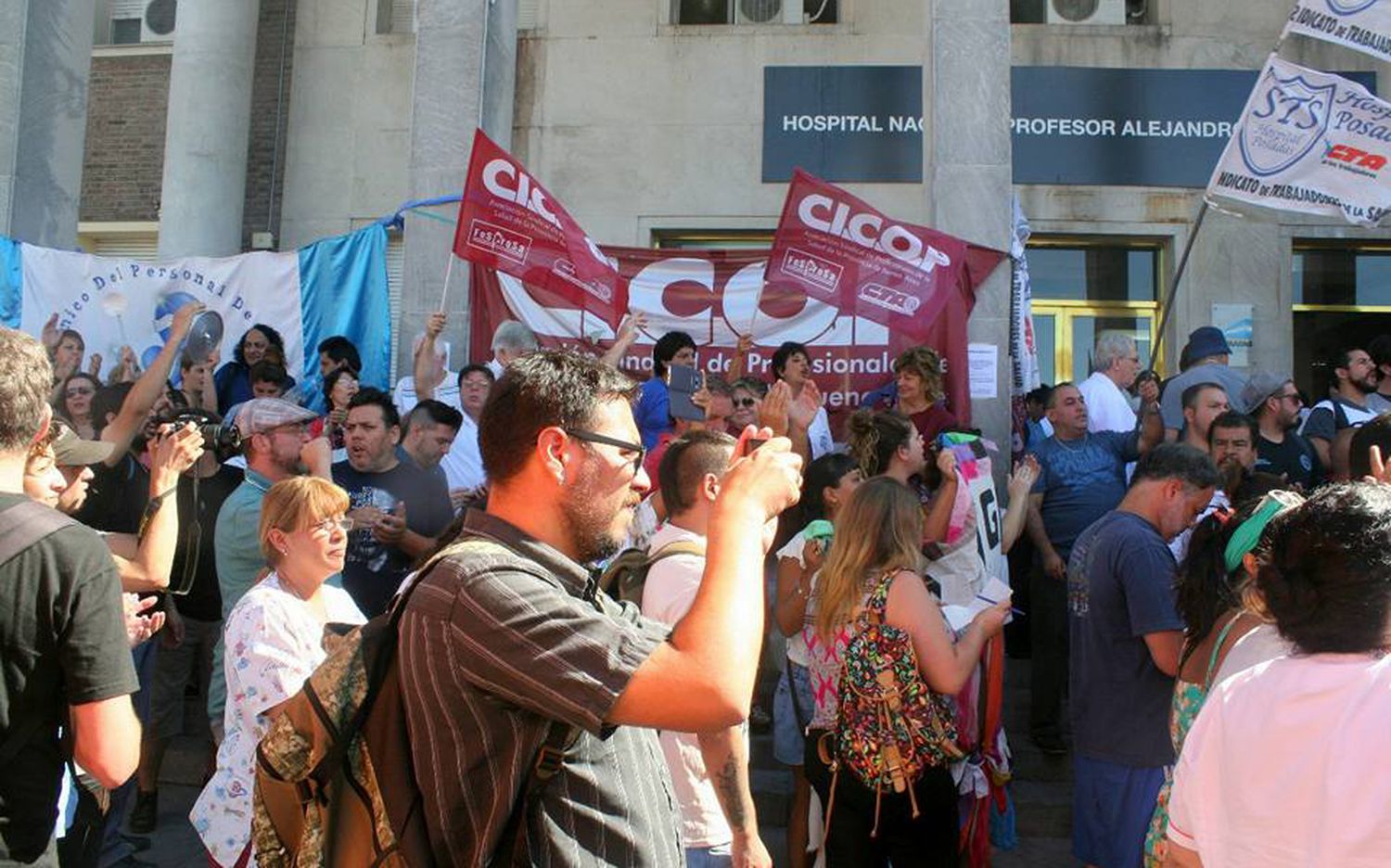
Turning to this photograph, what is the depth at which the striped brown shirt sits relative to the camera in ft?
6.38

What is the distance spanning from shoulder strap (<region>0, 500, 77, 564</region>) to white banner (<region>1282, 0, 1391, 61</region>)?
9479mm

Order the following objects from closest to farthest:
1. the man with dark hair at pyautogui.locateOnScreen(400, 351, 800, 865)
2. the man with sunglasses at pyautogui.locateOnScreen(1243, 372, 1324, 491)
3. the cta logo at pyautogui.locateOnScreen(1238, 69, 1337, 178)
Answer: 1. the man with dark hair at pyautogui.locateOnScreen(400, 351, 800, 865)
2. the man with sunglasses at pyautogui.locateOnScreen(1243, 372, 1324, 491)
3. the cta logo at pyautogui.locateOnScreen(1238, 69, 1337, 178)

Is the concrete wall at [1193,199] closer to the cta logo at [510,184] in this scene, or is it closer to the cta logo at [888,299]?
the cta logo at [888,299]

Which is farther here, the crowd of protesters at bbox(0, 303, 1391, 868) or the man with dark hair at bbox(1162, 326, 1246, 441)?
the man with dark hair at bbox(1162, 326, 1246, 441)

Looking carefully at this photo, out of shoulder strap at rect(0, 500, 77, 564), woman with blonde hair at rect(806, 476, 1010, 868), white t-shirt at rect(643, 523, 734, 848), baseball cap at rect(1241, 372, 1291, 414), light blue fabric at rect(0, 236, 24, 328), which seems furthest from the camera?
light blue fabric at rect(0, 236, 24, 328)

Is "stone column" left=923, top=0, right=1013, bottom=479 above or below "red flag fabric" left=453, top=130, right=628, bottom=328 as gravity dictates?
above

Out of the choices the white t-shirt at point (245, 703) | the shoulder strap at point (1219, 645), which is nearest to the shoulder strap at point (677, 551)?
→ the white t-shirt at point (245, 703)

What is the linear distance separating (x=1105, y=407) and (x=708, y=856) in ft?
18.6

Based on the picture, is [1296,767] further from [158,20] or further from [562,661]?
[158,20]

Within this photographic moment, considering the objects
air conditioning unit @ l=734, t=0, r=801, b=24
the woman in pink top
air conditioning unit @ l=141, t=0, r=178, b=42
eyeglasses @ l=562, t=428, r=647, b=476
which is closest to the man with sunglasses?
the woman in pink top

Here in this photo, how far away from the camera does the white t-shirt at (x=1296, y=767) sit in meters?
2.18

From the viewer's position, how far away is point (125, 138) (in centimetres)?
1490

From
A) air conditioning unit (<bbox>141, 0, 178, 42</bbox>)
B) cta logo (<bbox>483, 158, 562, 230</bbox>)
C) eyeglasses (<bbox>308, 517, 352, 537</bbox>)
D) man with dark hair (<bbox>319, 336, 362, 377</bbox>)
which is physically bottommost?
eyeglasses (<bbox>308, 517, 352, 537</bbox>)

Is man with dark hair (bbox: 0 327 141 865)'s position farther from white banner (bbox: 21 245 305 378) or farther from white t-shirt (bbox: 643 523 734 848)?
white banner (bbox: 21 245 305 378)
